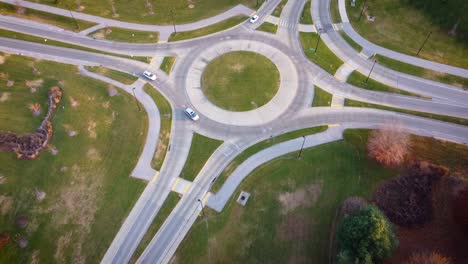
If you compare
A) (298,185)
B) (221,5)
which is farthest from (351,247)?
(221,5)

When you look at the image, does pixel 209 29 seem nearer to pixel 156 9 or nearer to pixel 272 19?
pixel 156 9

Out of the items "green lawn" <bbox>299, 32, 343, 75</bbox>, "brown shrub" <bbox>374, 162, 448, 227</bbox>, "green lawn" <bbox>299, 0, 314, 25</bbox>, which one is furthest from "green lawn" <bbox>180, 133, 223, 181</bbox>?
"green lawn" <bbox>299, 0, 314, 25</bbox>

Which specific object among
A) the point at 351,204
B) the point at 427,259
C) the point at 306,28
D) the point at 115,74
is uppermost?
the point at 306,28

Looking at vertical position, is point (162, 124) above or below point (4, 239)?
above

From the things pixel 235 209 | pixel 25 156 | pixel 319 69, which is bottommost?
pixel 25 156

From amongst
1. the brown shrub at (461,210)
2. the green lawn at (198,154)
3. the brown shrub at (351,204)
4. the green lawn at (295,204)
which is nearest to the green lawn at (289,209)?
the green lawn at (295,204)

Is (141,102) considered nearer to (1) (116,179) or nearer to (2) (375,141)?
(1) (116,179)

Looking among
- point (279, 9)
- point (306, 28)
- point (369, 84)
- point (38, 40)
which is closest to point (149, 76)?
point (38, 40)
